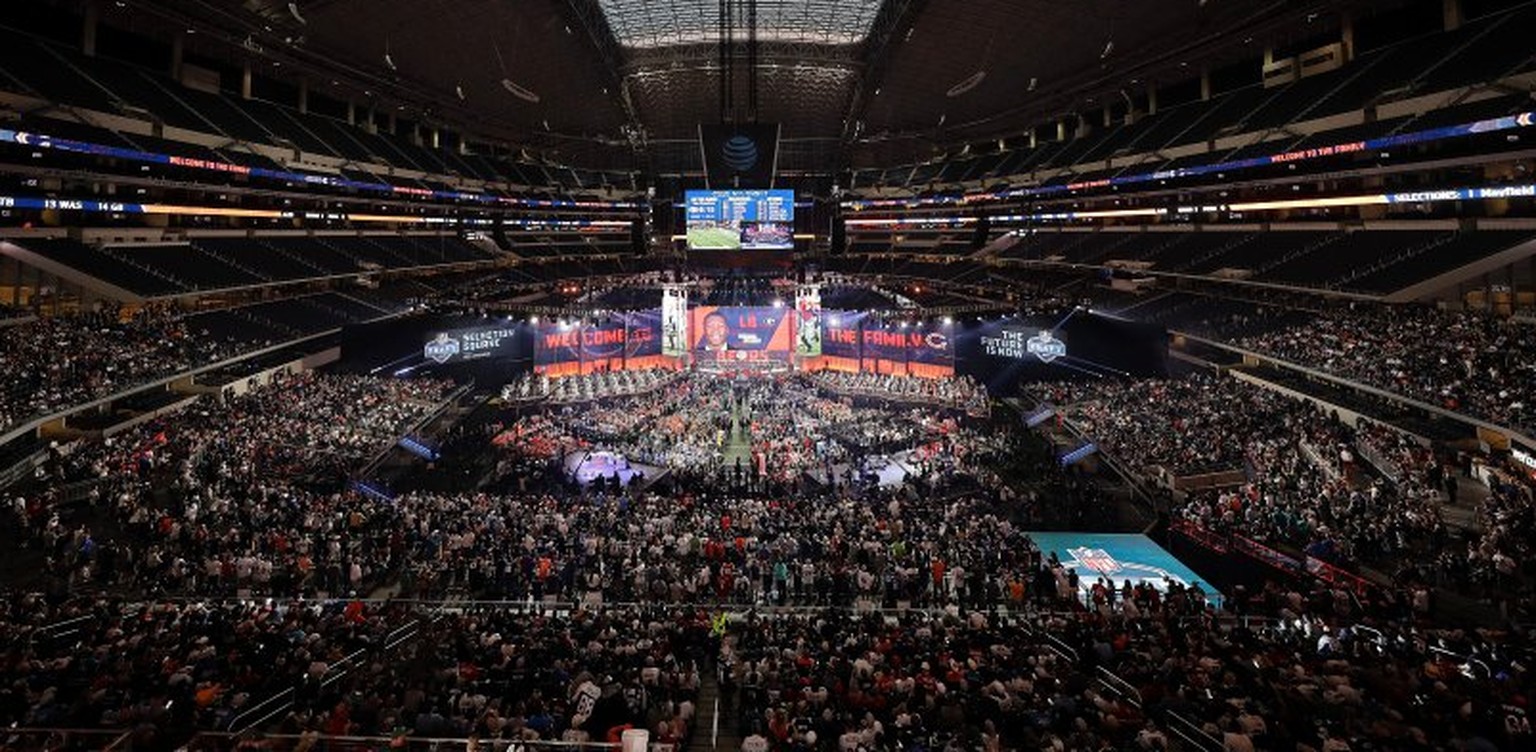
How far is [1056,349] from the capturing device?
33.5 m

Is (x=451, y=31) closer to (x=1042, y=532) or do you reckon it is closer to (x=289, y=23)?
(x=289, y=23)

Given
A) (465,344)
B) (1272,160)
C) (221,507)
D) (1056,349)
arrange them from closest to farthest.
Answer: (221,507) → (1272,160) → (1056,349) → (465,344)

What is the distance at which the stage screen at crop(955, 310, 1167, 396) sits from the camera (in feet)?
105

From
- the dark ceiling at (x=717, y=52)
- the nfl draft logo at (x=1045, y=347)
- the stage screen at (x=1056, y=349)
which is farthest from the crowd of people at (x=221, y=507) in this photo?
the nfl draft logo at (x=1045, y=347)

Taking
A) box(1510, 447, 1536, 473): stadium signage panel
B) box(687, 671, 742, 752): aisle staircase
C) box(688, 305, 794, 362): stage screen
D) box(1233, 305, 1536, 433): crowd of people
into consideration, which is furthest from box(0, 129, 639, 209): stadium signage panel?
box(1510, 447, 1536, 473): stadium signage panel

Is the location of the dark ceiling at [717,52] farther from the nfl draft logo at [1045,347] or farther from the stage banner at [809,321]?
the nfl draft logo at [1045,347]

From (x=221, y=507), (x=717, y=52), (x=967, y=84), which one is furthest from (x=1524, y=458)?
(x=717, y=52)

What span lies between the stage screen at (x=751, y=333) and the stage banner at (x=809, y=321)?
127 centimetres

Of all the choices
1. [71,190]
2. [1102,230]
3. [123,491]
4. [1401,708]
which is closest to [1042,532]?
[1401,708]

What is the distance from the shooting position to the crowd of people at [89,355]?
18.1 metres

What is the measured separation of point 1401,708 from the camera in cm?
834

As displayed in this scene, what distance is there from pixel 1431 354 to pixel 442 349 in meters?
37.6

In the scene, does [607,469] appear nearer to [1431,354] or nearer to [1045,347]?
[1045,347]

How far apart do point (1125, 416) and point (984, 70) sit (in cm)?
1843
